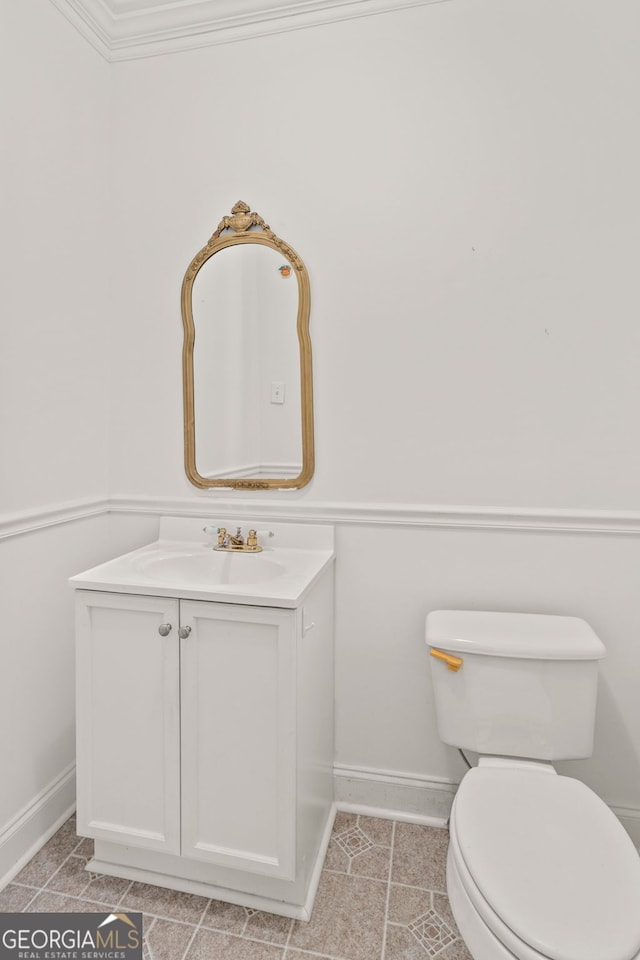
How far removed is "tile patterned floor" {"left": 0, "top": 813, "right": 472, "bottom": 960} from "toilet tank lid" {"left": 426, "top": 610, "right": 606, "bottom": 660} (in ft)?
2.20

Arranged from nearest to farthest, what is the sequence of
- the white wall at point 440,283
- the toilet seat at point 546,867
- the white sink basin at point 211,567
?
the toilet seat at point 546,867
the white wall at point 440,283
the white sink basin at point 211,567

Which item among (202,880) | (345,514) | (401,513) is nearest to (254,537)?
(345,514)

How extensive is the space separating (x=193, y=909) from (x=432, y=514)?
A: 4.07ft

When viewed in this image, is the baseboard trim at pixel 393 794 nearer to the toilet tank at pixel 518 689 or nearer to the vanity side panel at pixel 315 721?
the vanity side panel at pixel 315 721

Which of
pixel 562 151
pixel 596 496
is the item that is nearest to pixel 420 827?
pixel 596 496

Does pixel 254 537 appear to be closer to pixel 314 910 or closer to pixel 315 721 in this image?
pixel 315 721

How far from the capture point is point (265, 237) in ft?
5.64

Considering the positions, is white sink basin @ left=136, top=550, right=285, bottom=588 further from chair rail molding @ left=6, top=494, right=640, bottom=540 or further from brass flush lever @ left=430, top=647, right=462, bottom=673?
brass flush lever @ left=430, top=647, right=462, bottom=673

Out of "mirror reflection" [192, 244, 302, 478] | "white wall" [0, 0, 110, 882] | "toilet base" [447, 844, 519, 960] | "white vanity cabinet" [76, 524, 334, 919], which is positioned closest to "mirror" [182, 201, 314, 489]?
"mirror reflection" [192, 244, 302, 478]

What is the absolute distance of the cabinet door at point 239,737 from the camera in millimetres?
1274

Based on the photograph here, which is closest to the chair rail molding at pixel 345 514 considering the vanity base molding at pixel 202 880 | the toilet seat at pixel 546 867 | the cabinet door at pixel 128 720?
the cabinet door at pixel 128 720

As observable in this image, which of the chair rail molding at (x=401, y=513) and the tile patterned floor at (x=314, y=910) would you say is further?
the chair rail molding at (x=401, y=513)

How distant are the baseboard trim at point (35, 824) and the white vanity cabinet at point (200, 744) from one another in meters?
0.22

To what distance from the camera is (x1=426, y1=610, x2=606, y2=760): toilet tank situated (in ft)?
4.43
